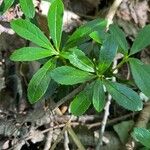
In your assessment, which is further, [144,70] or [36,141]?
[36,141]

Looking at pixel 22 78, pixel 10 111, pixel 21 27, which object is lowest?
pixel 10 111

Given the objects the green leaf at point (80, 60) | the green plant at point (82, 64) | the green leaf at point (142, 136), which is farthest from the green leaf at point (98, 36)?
the green leaf at point (142, 136)

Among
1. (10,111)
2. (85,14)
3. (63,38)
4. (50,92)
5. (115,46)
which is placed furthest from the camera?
(85,14)

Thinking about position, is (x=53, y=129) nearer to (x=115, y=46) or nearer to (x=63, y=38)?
(x=63, y=38)

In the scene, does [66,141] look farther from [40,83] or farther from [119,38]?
[119,38]

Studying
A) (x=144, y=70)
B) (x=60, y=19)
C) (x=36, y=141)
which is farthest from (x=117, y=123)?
(x=60, y=19)

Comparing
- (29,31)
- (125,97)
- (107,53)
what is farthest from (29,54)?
(125,97)
